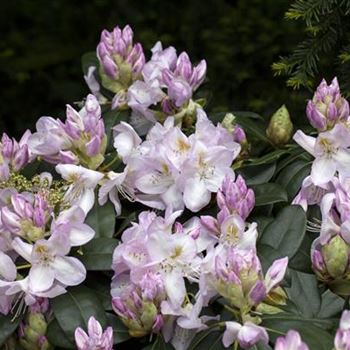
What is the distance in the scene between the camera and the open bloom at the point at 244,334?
1509mm

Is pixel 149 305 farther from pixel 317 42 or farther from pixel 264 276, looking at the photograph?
pixel 317 42

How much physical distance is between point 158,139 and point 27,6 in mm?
3419

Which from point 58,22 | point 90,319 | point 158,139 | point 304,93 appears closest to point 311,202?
point 158,139

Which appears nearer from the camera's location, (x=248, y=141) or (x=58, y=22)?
(x=248, y=141)

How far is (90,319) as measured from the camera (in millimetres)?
1611

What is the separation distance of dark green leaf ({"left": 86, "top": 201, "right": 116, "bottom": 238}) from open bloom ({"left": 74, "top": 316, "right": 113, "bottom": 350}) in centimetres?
28

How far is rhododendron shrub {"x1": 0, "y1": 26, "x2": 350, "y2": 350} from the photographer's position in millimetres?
1603

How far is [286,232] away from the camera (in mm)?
1741

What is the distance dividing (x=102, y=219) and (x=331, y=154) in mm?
463

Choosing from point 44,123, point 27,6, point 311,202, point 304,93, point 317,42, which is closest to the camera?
point 311,202

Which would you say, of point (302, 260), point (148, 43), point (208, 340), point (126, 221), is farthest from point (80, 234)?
point (148, 43)

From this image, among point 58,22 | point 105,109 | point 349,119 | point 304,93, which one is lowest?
point 58,22

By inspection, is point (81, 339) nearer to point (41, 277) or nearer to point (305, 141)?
point (41, 277)

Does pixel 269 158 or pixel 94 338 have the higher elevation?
pixel 269 158
